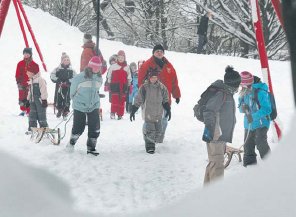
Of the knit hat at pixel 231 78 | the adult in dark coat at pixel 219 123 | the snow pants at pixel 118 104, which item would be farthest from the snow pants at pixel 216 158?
the snow pants at pixel 118 104

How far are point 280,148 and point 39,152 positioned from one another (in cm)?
524

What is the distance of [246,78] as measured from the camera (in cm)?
536

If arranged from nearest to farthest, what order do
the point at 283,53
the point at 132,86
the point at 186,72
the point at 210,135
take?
1. the point at 210,135
2. the point at 132,86
3. the point at 186,72
4. the point at 283,53

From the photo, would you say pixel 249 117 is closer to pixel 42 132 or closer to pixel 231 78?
pixel 231 78

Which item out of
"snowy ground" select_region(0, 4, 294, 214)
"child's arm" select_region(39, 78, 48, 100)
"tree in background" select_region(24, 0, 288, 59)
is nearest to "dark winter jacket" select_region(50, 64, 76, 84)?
"snowy ground" select_region(0, 4, 294, 214)

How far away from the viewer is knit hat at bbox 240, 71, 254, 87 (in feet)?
17.4

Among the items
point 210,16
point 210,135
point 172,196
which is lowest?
point 172,196

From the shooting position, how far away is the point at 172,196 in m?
4.78

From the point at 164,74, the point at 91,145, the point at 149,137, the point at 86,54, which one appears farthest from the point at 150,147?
the point at 86,54

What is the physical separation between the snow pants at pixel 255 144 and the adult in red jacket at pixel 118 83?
183 inches

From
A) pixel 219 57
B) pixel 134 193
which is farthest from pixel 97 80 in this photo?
pixel 219 57

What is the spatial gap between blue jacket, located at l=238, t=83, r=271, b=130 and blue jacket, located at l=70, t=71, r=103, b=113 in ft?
6.44

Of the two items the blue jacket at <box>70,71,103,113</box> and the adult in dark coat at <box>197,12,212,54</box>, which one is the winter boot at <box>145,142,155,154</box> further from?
the adult in dark coat at <box>197,12,212,54</box>

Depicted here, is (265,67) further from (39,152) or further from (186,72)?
(186,72)
